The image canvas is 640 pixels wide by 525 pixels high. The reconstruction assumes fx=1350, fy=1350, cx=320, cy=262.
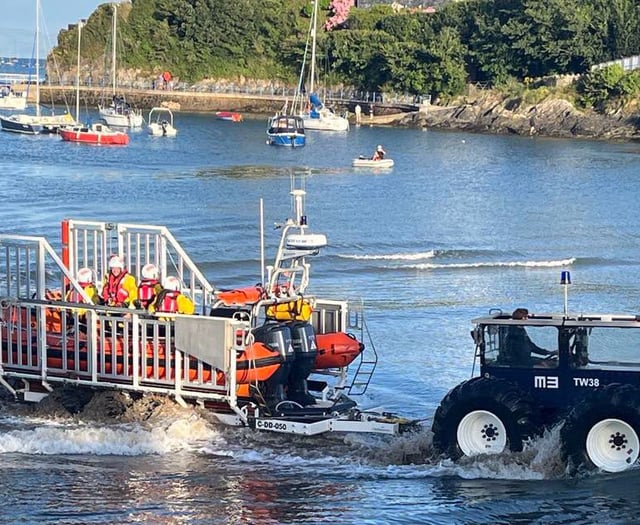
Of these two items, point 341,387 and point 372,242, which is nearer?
point 341,387

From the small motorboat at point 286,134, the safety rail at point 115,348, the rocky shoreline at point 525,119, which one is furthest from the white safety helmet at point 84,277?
the rocky shoreline at point 525,119

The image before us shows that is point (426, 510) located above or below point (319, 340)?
below

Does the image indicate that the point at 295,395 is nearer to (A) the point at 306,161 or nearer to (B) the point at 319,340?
(B) the point at 319,340

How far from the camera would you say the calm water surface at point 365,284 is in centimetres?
1520

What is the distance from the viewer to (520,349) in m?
15.8

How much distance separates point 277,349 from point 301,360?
499 millimetres

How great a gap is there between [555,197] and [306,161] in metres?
21.8

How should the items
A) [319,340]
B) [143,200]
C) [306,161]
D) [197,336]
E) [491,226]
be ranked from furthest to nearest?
[306,161]
[143,200]
[491,226]
[319,340]
[197,336]

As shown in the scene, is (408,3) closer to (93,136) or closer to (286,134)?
(286,134)

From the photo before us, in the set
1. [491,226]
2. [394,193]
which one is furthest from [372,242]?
[394,193]

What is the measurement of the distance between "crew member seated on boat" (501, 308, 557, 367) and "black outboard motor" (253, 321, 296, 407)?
2992mm

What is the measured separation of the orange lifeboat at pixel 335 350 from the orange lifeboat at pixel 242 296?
100 cm

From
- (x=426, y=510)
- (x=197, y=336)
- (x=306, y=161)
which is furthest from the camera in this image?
(x=306, y=161)

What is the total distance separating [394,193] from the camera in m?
62.1
